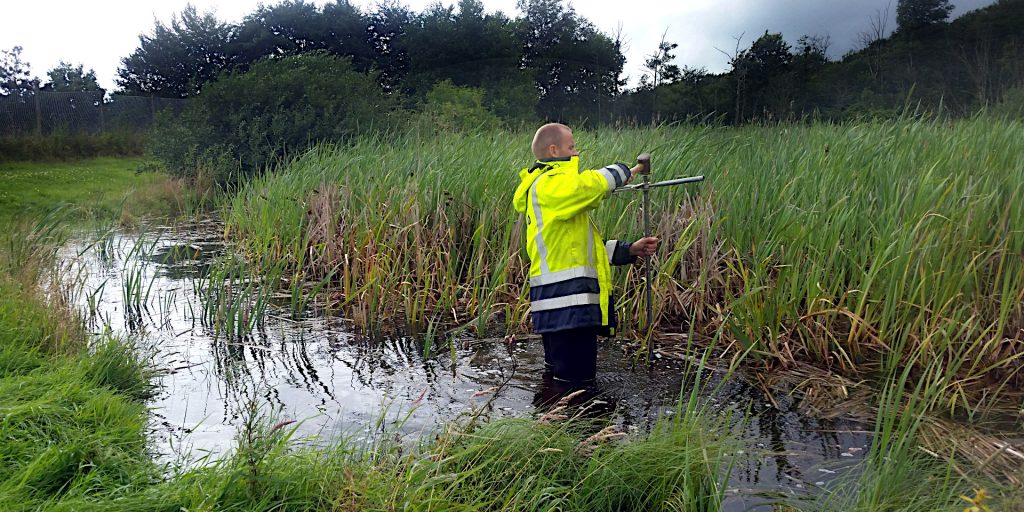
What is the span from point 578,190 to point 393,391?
5.45 ft

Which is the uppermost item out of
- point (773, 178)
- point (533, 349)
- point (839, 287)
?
point (773, 178)

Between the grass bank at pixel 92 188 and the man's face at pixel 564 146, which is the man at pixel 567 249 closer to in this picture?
the man's face at pixel 564 146

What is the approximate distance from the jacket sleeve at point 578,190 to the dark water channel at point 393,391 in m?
1.02

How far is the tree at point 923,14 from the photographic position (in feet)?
62.0

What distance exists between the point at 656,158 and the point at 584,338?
10.2 ft

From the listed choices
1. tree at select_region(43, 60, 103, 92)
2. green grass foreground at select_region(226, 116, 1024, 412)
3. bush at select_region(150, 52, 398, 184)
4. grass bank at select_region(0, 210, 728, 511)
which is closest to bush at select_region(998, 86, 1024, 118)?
green grass foreground at select_region(226, 116, 1024, 412)

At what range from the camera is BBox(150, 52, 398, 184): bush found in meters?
14.3

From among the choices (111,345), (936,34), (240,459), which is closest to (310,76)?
(111,345)

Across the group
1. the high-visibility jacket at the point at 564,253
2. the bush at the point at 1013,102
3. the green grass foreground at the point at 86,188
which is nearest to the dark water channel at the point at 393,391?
the high-visibility jacket at the point at 564,253

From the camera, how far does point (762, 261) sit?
4.99 meters

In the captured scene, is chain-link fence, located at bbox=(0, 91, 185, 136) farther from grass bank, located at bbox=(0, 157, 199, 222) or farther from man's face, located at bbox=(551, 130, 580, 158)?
man's face, located at bbox=(551, 130, 580, 158)

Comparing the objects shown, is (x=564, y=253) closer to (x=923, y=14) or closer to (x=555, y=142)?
(x=555, y=142)

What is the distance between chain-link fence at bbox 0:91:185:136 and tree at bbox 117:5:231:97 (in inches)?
48.2

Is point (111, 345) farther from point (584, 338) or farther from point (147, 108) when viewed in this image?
point (147, 108)
